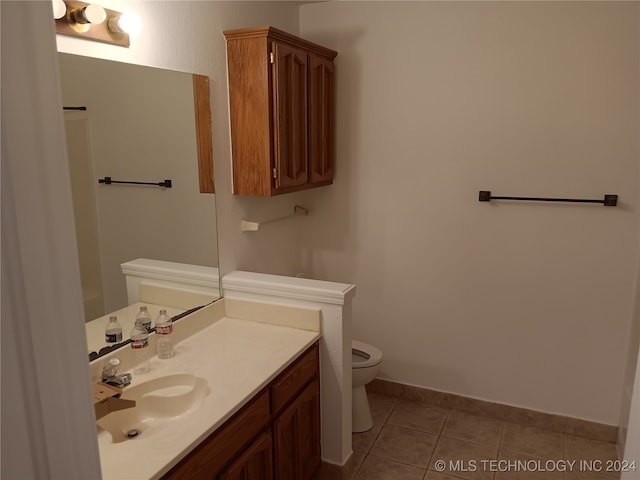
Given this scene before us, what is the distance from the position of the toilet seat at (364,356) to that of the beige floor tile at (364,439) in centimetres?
40

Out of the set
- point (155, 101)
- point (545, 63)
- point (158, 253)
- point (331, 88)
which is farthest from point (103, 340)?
point (545, 63)

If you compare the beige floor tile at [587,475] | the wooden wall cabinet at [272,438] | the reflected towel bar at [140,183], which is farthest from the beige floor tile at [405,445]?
the reflected towel bar at [140,183]

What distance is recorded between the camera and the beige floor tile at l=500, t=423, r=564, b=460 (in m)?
2.55

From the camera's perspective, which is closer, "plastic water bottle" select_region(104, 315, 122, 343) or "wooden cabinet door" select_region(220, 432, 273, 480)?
"wooden cabinet door" select_region(220, 432, 273, 480)

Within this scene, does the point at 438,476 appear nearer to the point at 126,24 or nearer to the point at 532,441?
the point at 532,441

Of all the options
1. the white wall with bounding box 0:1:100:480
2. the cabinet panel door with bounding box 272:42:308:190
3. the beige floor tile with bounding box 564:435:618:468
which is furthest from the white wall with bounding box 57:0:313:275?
the beige floor tile with bounding box 564:435:618:468

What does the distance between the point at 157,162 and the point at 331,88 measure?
1204 millimetres

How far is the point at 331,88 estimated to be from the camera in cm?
281

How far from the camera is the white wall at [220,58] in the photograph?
1831 mm

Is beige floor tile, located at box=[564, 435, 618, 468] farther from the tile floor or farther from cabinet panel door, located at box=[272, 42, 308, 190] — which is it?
cabinet panel door, located at box=[272, 42, 308, 190]

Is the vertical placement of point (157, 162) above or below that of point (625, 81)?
below

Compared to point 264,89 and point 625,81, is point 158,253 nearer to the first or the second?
point 264,89

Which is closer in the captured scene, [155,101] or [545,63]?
[155,101]

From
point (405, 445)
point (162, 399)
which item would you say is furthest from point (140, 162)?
point (405, 445)
